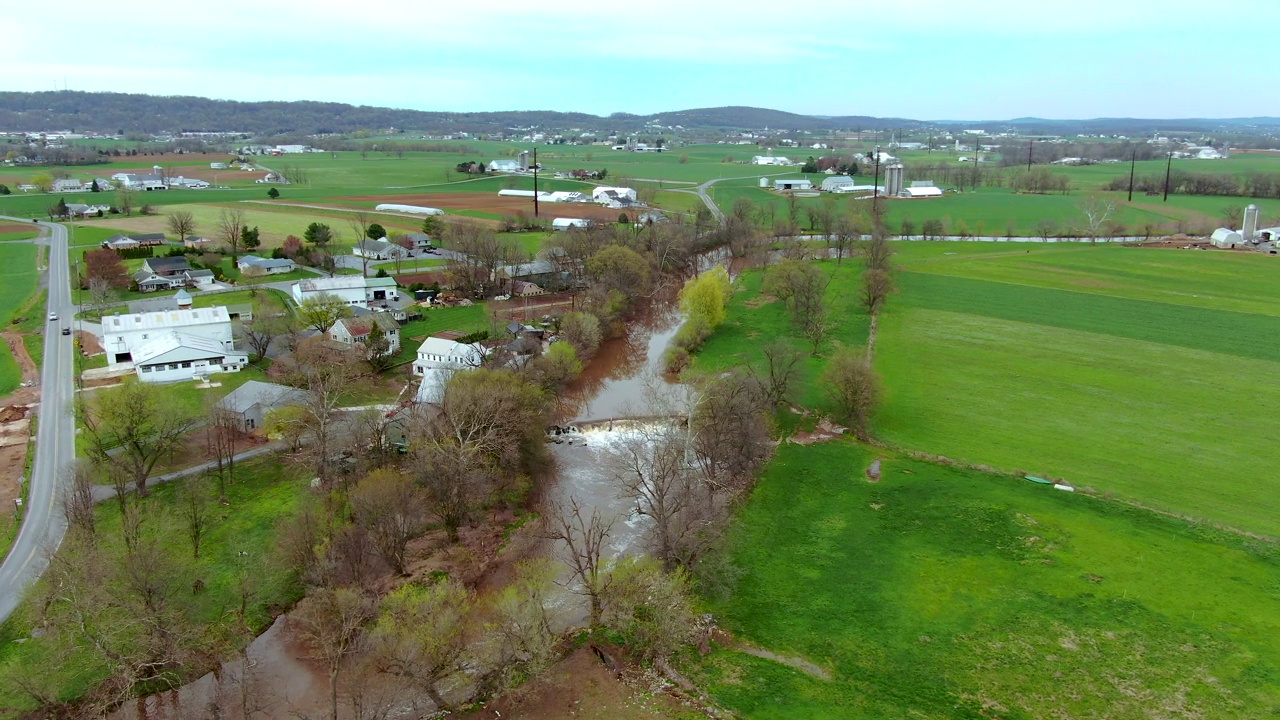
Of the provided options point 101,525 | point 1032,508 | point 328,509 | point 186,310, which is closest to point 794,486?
point 1032,508

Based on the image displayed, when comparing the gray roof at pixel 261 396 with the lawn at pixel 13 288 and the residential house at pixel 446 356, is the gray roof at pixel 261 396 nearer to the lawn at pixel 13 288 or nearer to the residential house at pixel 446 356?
the residential house at pixel 446 356

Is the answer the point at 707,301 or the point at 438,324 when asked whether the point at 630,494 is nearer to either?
the point at 707,301

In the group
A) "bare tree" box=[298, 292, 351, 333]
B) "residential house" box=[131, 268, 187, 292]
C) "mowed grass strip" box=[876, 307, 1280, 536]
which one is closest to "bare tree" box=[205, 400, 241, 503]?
"bare tree" box=[298, 292, 351, 333]

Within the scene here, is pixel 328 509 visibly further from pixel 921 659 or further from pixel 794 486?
pixel 921 659

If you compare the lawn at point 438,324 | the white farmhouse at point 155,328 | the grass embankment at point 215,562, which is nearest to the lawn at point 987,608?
the grass embankment at point 215,562

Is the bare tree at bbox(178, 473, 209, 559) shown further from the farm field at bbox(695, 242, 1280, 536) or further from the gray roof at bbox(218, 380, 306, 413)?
the farm field at bbox(695, 242, 1280, 536)

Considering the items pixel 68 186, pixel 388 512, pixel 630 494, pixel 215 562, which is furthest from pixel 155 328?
pixel 68 186
